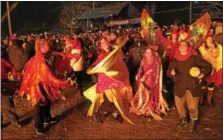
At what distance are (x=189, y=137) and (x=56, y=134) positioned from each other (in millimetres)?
2377

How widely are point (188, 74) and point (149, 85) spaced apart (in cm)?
115

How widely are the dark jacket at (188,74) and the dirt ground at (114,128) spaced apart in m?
0.72

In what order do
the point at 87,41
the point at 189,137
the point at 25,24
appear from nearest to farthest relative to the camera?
the point at 189,137 → the point at 87,41 → the point at 25,24

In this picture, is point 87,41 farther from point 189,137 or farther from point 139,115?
point 189,137

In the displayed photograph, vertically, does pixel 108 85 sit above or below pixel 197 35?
below

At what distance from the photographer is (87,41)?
14.7 m

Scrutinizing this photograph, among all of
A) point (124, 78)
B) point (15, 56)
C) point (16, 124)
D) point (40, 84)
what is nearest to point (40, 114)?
point (40, 84)

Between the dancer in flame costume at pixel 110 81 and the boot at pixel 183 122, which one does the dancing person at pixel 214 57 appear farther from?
the dancer in flame costume at pixel 110 81

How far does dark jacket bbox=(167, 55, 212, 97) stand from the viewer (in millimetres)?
7051

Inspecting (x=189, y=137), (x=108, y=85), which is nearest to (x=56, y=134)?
(x=108, y=85)

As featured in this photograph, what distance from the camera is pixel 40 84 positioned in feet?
24.0

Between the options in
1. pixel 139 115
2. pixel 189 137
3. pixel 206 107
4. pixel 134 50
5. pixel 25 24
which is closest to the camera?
pixel 189 137

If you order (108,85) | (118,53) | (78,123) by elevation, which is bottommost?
(78,123)

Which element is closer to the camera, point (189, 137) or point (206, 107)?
point (189, 137)
